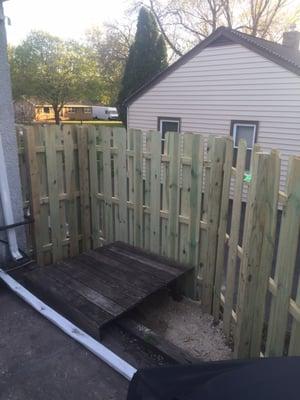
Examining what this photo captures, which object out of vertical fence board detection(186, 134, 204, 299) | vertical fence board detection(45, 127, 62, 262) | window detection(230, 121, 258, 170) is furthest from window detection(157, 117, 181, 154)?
vertical fence board detection(186, 134, 204, 299)

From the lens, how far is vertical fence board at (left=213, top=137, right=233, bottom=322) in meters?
2.76

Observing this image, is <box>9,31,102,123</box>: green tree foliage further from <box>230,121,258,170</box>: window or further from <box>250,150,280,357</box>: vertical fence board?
<box>250,150,280,357</box>: vertical fence board

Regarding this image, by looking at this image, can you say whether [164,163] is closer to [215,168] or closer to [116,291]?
[215,168]

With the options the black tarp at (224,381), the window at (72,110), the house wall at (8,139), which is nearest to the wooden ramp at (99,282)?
the house wall at (8,139)

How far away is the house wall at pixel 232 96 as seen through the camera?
784cm

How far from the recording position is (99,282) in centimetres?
292

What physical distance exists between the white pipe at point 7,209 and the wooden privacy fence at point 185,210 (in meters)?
0.46

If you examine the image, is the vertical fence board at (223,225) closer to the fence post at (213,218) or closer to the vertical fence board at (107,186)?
the fence post at (213,218)

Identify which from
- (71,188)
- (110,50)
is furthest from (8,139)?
(110,50)

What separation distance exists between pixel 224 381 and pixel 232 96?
8765mm

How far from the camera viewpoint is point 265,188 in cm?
198

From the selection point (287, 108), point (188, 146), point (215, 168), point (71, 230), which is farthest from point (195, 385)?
point (287, 108)

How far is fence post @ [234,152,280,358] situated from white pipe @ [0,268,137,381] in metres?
0.85

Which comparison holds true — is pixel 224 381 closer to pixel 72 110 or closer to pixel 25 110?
pixel 25 110
